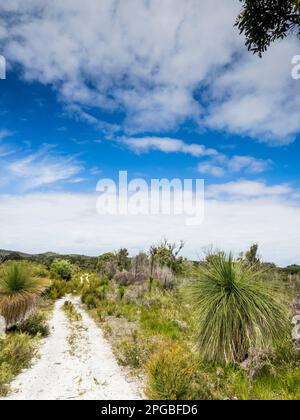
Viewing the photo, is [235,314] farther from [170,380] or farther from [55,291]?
[55,291]

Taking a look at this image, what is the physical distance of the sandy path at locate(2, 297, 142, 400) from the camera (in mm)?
5445

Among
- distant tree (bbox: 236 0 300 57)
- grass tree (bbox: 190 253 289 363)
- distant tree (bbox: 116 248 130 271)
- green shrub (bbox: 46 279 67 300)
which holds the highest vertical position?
distant tree (bbox: 236 0 300 57)

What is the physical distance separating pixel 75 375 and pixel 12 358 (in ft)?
4.96

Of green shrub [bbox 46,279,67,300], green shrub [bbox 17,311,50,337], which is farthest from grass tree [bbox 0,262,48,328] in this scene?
green shrub [bbox 46,279,67,300]

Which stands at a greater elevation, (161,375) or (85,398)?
(161,375)

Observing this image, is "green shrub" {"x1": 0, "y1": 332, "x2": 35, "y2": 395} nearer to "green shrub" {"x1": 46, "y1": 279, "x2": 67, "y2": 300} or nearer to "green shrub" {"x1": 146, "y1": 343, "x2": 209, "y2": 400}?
"green shrub" {"x1": 146, "y1": 343, "x2": 209, "y2": 400}

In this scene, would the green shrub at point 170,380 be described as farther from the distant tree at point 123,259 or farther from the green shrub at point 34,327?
the distant tree at point 123,259

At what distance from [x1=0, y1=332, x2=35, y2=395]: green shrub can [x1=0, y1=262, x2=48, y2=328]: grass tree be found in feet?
5.58

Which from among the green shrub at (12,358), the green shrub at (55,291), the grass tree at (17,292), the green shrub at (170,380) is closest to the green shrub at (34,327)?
the grass tree at (17,292)

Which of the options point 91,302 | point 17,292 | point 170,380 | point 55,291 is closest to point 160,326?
point 17,292
